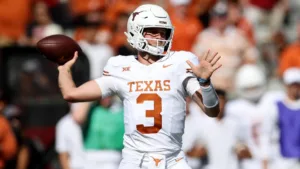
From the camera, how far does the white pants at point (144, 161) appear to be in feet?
19.6

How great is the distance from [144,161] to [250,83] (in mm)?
4312

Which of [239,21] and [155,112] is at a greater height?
Result: [155,112]

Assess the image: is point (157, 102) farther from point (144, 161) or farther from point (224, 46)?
point (224, 46)

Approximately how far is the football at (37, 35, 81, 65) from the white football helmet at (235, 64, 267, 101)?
12.8ft

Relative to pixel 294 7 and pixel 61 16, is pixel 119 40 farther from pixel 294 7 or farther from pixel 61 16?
pixel 294 7

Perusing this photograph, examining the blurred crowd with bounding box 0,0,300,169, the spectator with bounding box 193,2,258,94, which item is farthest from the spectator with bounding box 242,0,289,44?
the spectator with bounding box 193,2,258,94

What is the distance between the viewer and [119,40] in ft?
36.2

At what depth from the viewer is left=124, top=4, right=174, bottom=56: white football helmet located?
6.07 m

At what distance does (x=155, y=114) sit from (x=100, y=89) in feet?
1.40

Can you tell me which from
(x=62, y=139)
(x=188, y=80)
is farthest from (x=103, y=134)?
(x=188, y=80)

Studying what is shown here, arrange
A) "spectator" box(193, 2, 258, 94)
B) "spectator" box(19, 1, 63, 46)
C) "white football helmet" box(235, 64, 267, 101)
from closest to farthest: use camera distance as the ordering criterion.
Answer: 1. "white football helmet" box(235, 64, 267, 101)
2. "spectator" box(193, 2, 258, 94)
3. "spectator" box(19, 1, 63, 46)

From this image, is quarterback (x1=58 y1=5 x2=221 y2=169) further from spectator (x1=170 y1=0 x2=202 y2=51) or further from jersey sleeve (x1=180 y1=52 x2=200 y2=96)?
spectator (x1=170 y1=0 x2=202 y2=51)

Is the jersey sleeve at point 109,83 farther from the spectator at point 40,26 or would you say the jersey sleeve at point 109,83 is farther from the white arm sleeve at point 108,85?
the spectator at point 40,26

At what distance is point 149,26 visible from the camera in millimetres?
6086
